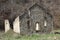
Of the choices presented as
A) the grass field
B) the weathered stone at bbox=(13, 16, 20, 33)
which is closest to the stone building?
the weathered stone at bbox=(13, 16, 20, 33)

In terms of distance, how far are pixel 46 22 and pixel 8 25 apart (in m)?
4.97

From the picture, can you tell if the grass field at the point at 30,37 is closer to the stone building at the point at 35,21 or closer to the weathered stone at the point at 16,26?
the weathered stone at the point at 16,26

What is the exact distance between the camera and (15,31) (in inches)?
1069

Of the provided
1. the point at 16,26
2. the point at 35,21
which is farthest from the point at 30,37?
the point at 35,21

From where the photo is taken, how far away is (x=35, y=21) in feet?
91.0

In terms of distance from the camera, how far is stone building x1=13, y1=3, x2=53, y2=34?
88.4ft

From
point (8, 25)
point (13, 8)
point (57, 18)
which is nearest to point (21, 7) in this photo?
point (13, 8)

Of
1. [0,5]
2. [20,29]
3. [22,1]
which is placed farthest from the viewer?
[22,1]

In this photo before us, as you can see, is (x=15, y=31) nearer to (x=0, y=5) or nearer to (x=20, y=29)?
(x=20, y=29)

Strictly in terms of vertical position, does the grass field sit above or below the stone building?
below

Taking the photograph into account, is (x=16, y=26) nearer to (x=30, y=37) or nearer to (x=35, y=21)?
(x=35, y=21)

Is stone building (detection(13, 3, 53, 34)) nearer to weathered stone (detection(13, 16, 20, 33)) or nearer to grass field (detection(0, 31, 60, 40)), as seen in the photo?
weathered stone (detection(13, 16, 20, 33))

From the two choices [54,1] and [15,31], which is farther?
[54,1]


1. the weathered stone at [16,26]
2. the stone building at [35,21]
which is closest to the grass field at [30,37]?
the weathered stone at [16,26]
